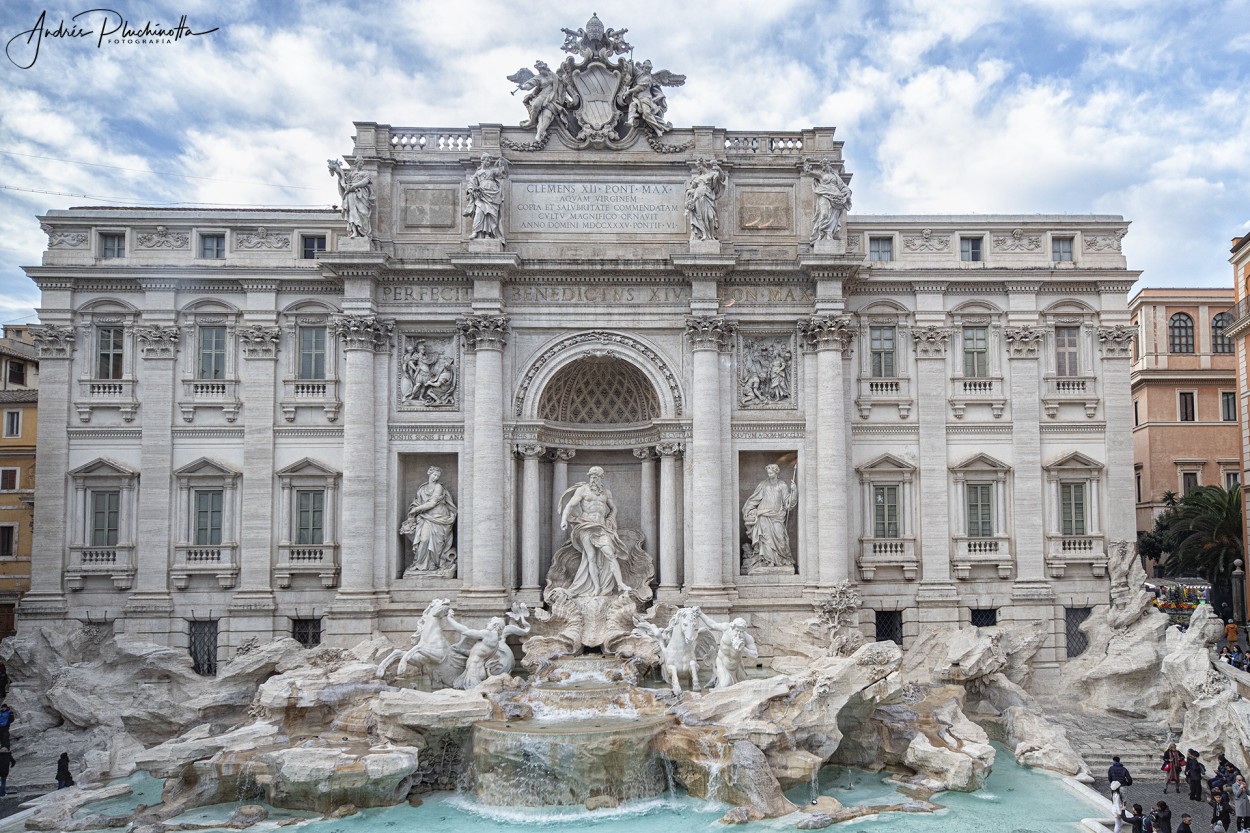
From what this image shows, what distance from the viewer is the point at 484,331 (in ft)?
76.3

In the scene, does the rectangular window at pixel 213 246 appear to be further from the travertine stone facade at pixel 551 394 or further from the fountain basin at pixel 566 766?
the fountain basin at pixel 566 766

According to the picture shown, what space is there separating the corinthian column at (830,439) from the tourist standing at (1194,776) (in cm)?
829

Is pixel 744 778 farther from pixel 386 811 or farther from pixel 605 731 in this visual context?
pixel 386 811

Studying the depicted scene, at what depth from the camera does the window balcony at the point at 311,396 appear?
79.2ft

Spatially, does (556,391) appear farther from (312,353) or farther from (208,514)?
(208,514)

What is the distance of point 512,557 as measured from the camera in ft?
77.4

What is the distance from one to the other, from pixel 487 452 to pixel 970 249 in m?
14.8

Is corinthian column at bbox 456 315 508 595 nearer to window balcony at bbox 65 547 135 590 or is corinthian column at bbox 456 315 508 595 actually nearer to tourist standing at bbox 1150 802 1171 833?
window balcony at bbox 65 547 135 590

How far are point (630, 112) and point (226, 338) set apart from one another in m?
12.6

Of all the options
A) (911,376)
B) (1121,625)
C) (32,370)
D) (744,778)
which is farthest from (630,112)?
(32,370)

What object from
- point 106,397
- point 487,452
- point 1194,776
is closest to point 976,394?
point 1194,776

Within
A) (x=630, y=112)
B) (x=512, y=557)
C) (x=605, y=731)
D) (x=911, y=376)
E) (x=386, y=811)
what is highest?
(x=630, y=112)

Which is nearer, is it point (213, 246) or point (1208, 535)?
point (213, 246)

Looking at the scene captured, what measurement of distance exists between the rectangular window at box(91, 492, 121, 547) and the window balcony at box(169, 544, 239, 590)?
195cm
